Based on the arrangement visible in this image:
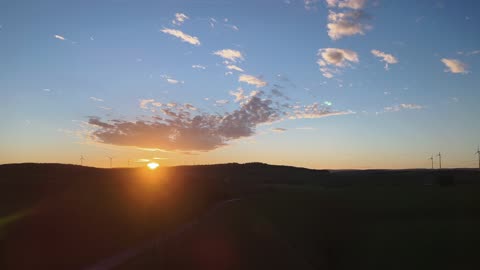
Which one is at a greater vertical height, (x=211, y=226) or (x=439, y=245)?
(x=211, y=226)

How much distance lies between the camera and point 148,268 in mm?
9969

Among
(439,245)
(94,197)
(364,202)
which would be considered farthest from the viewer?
(364,202)

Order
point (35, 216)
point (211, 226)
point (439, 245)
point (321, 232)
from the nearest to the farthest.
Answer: point (211, 226) < point (35, 216) < point (439, 245) < point (321, 232)

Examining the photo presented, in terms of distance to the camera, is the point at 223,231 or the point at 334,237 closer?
the point at 223,231

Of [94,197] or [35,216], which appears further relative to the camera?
[94,197]

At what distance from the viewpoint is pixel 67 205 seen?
24.0 metres

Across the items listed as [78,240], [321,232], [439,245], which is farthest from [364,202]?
[78,240]

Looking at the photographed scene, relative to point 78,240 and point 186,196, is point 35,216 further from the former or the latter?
point 186,196

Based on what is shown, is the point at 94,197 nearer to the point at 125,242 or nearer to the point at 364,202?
the point at 125,242

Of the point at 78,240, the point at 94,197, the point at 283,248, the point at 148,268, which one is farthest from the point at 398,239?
the point at 148,268

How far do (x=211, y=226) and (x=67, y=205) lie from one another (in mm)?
10403

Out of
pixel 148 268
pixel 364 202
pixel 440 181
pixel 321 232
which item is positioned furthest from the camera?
pixel 440 181

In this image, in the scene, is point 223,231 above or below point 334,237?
above

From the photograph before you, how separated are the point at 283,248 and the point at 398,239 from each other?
13199 millimetres
